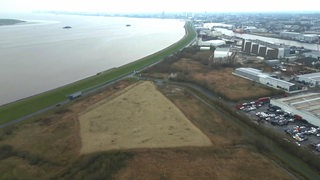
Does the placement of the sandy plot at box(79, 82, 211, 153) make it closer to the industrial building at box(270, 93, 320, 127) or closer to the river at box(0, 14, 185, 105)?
the industrial building at box(270, 93, 320, 127)

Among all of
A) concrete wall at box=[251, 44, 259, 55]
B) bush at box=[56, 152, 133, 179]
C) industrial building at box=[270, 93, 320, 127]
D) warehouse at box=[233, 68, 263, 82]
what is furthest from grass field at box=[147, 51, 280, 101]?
bush at box=[56, 152, 133, 179]

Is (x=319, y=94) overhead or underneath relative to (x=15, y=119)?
overhead

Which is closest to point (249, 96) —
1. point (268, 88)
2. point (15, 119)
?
point (268, 88)

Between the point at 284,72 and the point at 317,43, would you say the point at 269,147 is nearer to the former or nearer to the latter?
the point at 284,72

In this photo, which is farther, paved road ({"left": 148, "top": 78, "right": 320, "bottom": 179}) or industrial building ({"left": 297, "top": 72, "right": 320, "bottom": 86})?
industrial building ({"left": 297, "top": 72, "right": 320, "bottom": 86})

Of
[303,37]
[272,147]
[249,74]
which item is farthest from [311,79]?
[303,37]

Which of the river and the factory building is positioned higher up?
the factory building
